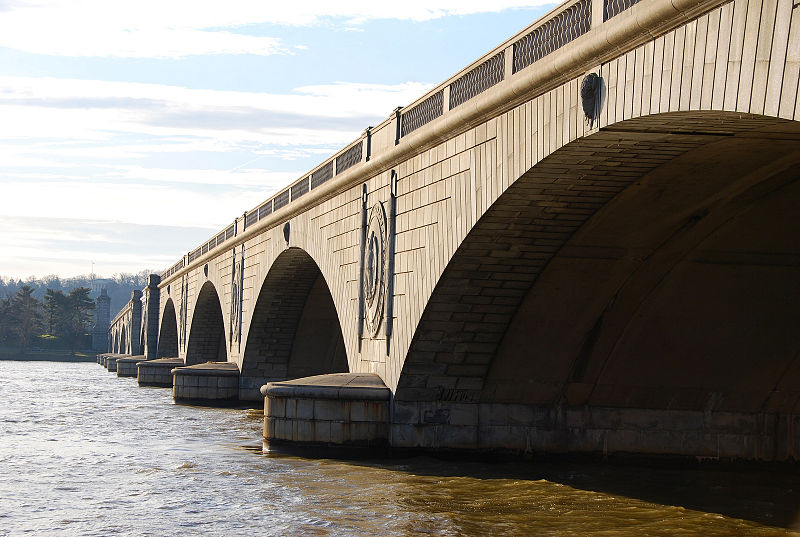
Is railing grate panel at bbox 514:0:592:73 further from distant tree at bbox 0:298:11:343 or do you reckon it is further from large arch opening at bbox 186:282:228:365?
distant tree at bbox 0:298:11:343

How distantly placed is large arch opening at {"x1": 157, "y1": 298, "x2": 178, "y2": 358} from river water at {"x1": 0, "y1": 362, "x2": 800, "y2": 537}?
47260mm

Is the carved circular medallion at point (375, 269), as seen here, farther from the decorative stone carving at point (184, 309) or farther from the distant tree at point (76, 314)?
the distant tree at point (76, 314)

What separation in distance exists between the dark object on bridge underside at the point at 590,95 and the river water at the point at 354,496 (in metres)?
5.20

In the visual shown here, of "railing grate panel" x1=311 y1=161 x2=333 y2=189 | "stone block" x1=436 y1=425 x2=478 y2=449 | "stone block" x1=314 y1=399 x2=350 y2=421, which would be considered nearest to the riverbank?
"railing grate panel" x1=311 y1=161 x2=333 y2=189

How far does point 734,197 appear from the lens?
15.8 metres

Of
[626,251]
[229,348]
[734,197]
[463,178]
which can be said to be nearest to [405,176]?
[463,178]

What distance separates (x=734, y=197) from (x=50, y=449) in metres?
14.5

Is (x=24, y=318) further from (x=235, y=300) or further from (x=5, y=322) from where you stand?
(x=235, y=300)

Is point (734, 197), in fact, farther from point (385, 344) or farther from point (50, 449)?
point (50, 449)

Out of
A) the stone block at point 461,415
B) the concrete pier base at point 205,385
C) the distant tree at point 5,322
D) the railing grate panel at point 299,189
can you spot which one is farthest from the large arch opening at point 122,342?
the stone block at point 461,415

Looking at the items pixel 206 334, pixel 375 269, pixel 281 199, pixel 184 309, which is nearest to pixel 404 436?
pixel 375 269

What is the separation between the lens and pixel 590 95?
41.0ft

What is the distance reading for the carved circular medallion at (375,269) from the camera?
2058 cm

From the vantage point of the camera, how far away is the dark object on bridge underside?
1239cm
